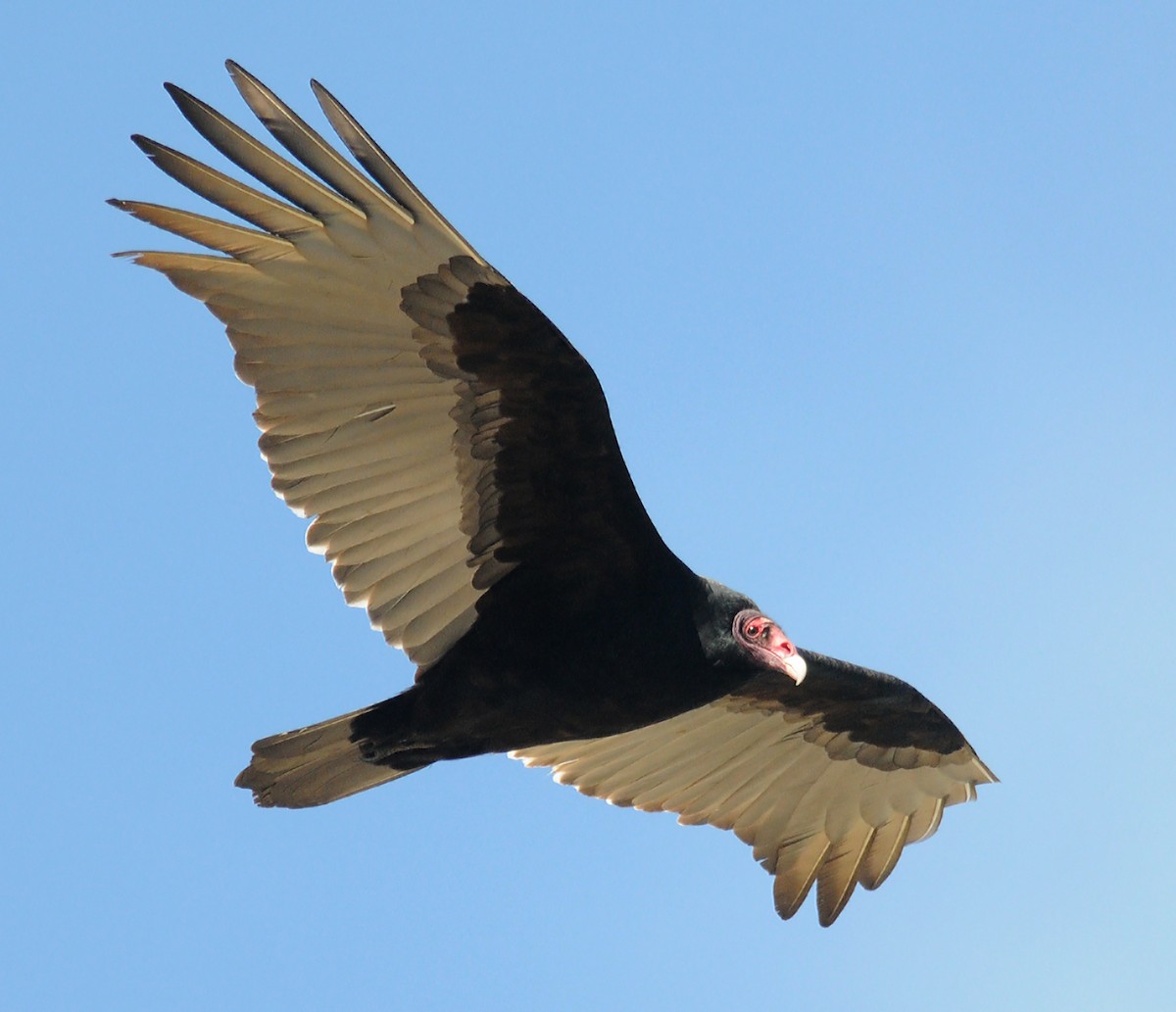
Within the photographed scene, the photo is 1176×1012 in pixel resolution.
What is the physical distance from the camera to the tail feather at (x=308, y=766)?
21.7ft

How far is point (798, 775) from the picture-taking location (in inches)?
316

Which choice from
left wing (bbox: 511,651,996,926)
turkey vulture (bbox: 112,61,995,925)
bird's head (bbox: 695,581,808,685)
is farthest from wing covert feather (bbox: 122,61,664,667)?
left wing (bbox: 511,651,996,926)

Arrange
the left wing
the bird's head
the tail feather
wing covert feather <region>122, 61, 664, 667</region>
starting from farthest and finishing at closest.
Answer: the left wing → the tail feather → the bird's head → wing covert feather <region>122, 61, 664, 667</region>

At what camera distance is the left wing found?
7859 millimetres

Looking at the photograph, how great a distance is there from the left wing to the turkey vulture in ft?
3.60

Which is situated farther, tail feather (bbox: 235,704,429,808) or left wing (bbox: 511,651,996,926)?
left wing (bbox: 511,651,996,926)

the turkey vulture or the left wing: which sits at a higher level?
the turkey vulture

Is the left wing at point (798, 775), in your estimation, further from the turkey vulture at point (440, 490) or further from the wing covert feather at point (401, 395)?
A: the wing covert feather at point (401, 395)

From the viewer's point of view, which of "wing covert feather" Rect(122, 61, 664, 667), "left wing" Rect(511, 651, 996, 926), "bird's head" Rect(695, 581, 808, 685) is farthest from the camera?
"left wing" Rect(511, 651, 996, 926)

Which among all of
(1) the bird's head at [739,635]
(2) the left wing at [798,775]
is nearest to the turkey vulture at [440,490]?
(1) the bird's head at [739,635]

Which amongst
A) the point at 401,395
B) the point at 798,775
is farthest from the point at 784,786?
the point at 401,395

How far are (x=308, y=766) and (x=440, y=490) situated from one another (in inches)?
43.9

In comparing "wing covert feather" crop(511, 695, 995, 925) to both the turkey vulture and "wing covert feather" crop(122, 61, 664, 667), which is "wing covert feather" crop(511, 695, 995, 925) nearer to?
the turkey vulture

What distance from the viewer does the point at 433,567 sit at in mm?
6738
